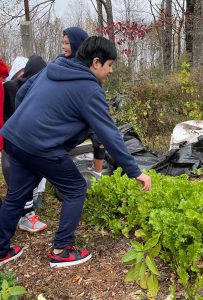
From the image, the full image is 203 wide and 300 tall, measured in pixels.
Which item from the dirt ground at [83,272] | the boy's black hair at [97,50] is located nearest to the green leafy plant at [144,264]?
the dirt ground at [83,272]

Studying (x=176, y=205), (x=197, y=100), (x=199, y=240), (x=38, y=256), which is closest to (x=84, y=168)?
(x=38, y=256)

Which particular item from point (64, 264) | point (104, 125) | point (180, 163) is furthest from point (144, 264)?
point (180, 163)

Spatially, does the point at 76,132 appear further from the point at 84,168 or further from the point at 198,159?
the point at 198,159

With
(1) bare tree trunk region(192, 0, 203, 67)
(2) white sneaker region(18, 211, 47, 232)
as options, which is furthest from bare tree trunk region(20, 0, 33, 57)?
(2) white sneaker region(18, 211, 47, 232)

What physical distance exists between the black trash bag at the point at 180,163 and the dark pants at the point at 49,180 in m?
2.04

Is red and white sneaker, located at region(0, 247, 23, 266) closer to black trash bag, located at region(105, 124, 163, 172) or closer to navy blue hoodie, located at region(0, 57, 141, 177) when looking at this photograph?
navy blue hoodie, located at region(0, 57, 141, 177)

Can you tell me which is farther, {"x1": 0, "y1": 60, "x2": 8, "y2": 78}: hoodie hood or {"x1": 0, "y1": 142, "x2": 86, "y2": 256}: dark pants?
{"x1": 0, "y1": 60, "x2": 8, "y2": 78}: hoodie hood

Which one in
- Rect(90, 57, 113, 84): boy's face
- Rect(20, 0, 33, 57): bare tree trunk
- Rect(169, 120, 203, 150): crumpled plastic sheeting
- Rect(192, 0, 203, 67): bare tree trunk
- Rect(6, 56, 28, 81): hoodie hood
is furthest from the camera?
Rect(192, 0, 203, 67): bare tree trunk

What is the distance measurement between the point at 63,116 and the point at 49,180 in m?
0.48

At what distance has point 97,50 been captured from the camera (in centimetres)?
242

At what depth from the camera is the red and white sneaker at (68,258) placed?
2.75m

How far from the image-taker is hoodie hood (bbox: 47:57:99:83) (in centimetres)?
238

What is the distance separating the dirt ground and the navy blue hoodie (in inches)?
→ 28.4

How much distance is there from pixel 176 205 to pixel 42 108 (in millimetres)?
1104
